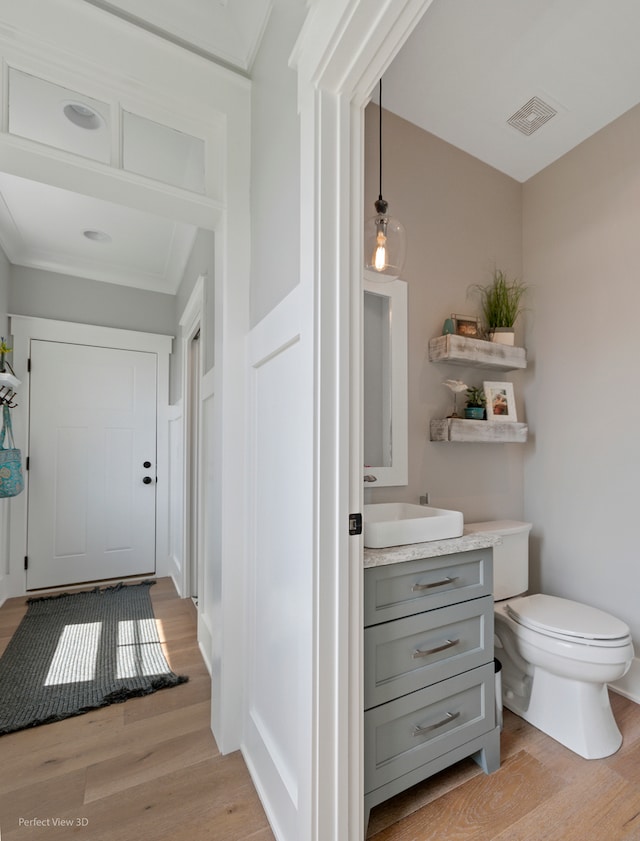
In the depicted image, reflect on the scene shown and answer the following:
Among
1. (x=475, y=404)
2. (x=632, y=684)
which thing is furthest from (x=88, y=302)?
(x=632, y=684)

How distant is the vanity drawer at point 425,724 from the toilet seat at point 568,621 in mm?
321

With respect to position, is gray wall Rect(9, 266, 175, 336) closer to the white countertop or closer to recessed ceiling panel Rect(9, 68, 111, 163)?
recessed ceiling panel Rect(9, 68, 111, 163)

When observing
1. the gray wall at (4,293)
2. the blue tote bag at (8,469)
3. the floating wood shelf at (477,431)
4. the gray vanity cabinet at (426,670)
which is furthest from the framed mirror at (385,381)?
the gray wall at (4,293)

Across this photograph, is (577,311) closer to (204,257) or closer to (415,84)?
(415,84)

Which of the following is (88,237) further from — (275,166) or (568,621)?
(568,621)

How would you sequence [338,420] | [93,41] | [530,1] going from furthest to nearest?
[530,1]
[93,41]
[338,420]

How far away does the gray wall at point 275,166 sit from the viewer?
3.98ft

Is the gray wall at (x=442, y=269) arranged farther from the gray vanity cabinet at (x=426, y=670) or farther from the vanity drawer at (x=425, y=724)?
the vanity drawer at (x=425, y=724)

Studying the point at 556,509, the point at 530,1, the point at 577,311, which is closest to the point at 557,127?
the point at 530,1

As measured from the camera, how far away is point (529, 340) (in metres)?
2.36

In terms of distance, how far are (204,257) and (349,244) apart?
166cm

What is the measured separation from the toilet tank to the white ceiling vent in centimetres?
199

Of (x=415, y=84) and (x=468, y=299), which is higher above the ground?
(x=415, y=84)

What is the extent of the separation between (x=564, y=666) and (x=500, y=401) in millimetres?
1210
